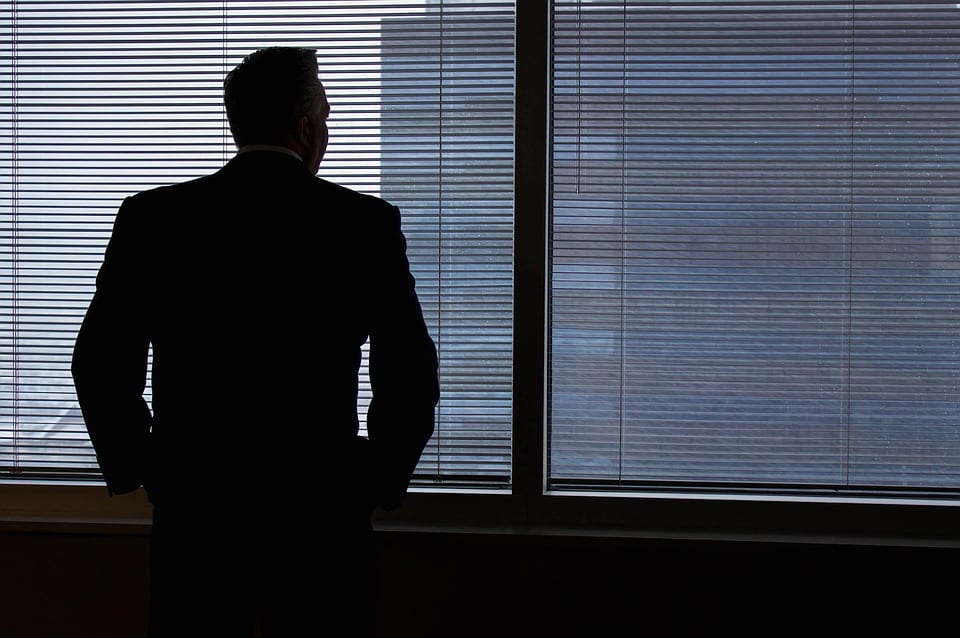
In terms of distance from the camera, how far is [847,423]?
198 cm

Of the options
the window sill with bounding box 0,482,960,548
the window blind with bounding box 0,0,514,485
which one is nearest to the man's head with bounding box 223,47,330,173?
the window blind with bounding box 0,0,514,485

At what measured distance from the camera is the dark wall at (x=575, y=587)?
6.17ft

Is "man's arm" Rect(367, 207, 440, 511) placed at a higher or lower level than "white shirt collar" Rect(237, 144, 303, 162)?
lower

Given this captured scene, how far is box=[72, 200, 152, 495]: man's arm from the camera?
148cm

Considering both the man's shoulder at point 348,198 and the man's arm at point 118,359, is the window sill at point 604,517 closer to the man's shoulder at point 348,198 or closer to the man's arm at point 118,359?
the man's arm at point 118,359

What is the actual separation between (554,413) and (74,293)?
49.4 inches

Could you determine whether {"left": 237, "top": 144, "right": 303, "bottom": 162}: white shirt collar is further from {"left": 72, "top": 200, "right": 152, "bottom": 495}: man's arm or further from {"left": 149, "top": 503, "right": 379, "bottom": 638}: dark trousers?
{"left": 149, "top": 503, "right": 379, "bottom": 638}: dark trousers

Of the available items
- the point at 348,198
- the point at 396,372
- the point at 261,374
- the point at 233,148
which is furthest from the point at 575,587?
the point at 233,148

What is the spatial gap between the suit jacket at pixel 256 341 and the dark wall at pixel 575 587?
522mm

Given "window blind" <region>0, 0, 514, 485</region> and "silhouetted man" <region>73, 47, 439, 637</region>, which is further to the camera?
"window blind" <region>0, 0, 514, 485</region>

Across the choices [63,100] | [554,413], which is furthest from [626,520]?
[63,100]

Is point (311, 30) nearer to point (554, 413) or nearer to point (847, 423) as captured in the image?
point (554, 413)

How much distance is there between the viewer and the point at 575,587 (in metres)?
1.93

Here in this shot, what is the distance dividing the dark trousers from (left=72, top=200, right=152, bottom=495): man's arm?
14 centimetres
